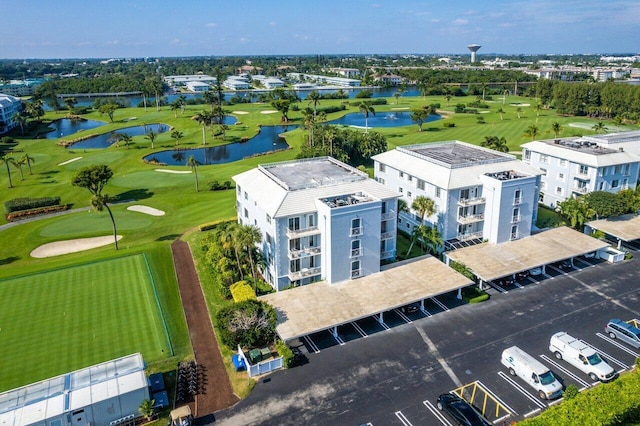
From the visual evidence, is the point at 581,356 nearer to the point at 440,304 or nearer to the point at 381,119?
the point at 440,304

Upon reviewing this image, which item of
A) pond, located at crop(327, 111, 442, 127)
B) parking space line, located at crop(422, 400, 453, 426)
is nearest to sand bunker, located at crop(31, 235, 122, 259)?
parking space line, located at crop(422, 400, 453, 426)

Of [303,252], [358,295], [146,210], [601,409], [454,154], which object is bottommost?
[146,210]

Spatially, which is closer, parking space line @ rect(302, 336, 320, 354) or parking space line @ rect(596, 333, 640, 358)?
parking space line @ rect(596, 333, 640, 358)

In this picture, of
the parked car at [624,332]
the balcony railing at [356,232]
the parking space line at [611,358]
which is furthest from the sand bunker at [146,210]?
the parked car at [624,332]

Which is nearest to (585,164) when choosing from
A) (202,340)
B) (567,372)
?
(567,372)

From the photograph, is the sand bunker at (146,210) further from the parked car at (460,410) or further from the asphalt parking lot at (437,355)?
the parked car at (460,410)

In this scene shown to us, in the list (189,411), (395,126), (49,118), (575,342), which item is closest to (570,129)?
(395,126)

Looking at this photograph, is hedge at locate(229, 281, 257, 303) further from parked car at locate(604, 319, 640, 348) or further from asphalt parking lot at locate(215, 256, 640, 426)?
parked car at locate(604, 319, 640, 348)
